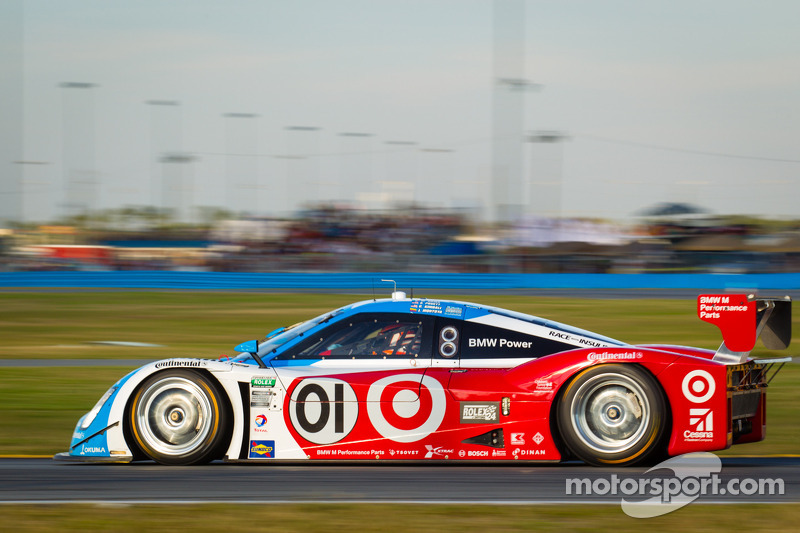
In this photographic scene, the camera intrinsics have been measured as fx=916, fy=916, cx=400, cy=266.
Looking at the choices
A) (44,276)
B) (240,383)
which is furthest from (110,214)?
(240,383)

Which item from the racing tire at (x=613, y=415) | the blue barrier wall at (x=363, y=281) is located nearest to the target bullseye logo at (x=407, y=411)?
the racing tire at (x=613, y=415)

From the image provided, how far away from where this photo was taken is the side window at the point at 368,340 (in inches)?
253

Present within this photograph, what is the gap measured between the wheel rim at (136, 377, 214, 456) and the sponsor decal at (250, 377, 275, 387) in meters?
0.32

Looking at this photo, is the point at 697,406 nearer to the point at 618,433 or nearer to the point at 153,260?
the point at 618,433

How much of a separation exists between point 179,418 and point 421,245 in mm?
30084

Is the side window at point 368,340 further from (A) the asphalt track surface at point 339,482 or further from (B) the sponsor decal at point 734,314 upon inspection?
(B) the sponsor decal at point 734,314

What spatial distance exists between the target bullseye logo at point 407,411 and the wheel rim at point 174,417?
114 cm

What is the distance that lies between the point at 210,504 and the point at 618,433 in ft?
8.91

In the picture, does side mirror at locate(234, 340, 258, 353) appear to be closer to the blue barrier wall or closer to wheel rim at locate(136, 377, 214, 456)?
wheel rim at locate(136, 377, 214, 456)

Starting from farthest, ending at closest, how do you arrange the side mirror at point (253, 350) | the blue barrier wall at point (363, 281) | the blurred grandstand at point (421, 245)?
the blurred grandstand at point (421, 245) → the blue barrier wall at point (363, 281) → the side mirror at point (253, 350)

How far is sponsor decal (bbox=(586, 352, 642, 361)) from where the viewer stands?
20.2ft

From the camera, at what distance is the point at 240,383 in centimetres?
622

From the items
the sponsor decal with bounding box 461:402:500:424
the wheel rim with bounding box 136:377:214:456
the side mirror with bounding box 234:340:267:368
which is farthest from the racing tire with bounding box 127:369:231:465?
the sponsor decal with bounding box 461:402:500:424

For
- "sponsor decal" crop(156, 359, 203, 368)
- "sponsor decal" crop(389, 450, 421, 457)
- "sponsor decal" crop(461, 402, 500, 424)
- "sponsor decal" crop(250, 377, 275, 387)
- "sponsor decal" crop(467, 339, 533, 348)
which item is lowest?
"sponsor decal" crop(389, 450, 421, 457)
